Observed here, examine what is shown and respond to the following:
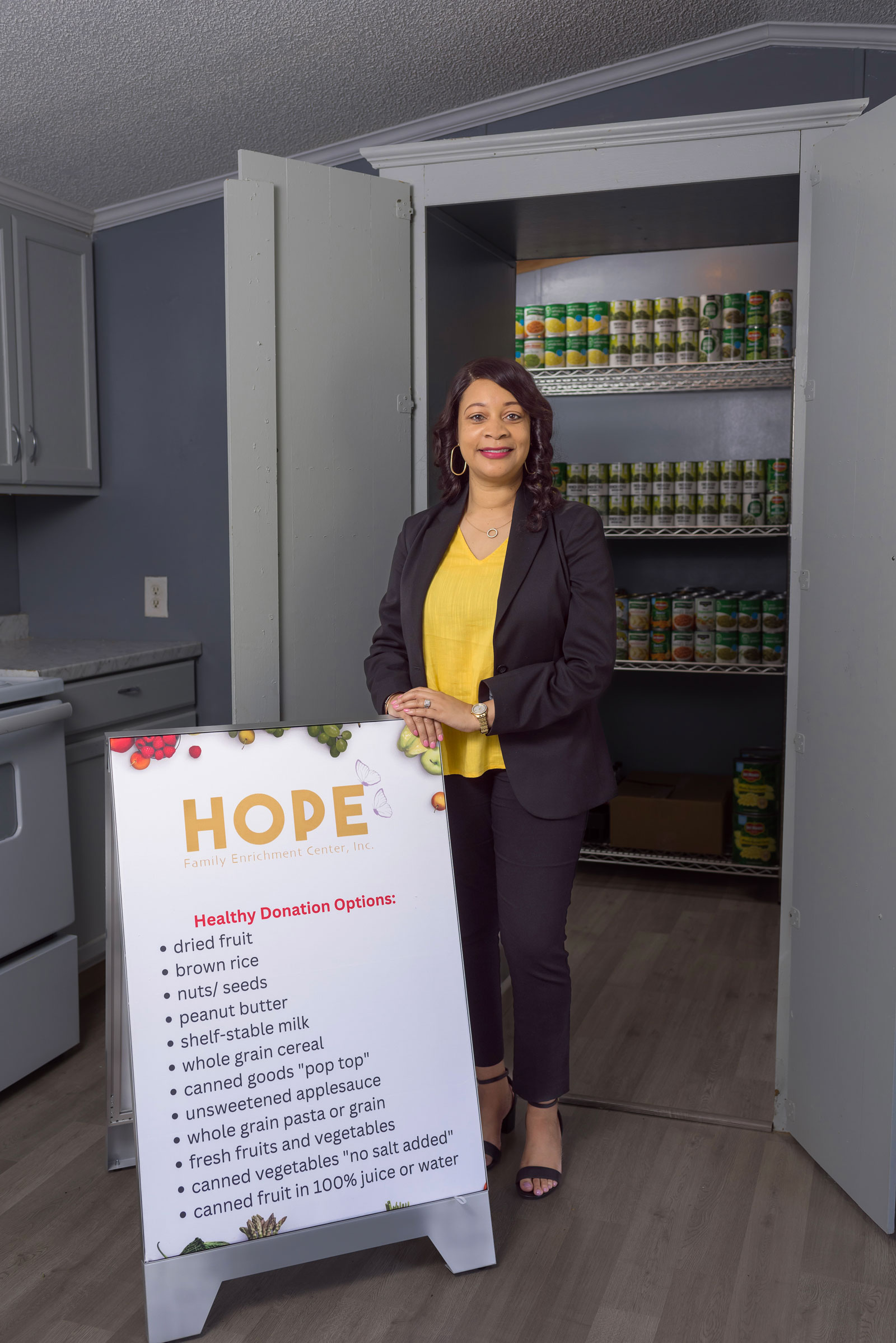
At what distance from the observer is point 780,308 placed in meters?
3.43

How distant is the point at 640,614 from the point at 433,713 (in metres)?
2.07

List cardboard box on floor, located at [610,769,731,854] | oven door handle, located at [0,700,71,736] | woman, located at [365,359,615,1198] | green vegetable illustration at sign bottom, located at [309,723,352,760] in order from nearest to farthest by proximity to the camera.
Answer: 1. green vegetable illustration at sign bottom, located at [309,723,352,760]
2. woman, located at [365,359,615,1198]
3. oven door handle, located at [0,700,71,736]
4. cardboard box on floor, located at [610,769,731,854]

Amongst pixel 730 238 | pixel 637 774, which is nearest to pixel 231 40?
pixel 730 238

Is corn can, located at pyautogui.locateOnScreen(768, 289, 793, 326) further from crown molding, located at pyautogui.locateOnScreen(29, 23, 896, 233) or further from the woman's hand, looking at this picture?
the woman's hand

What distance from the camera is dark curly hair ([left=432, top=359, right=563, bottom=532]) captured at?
1.84 metres

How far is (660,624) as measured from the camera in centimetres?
370

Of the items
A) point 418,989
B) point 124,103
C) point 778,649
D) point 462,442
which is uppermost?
point 124,103

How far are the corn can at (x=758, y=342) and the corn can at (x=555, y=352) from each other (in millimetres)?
602

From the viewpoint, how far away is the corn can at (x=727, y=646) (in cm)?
361

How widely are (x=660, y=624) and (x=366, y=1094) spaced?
7.69 feet

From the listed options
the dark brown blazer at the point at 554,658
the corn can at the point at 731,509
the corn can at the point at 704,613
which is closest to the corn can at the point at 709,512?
the corn can at the point at 731,509

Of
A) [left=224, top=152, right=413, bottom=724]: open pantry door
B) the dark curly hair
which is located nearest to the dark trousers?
[left=224, top=152, right=413, bottom=724]: open pantry door

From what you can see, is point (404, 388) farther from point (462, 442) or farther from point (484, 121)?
point (484, 121)

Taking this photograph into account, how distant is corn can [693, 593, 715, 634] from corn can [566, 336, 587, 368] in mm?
877
